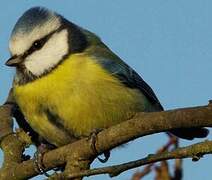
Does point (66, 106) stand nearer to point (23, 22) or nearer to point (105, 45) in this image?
point (23, 22)

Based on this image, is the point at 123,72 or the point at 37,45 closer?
the point at 37,45

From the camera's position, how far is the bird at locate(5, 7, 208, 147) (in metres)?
3.86

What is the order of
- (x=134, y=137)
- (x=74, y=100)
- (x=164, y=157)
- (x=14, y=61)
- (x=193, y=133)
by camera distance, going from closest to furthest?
(x=164, y=157) → (x=134, y=137) → (x=74, y=100) → (x=14, y=61) → (x=193, y=133)

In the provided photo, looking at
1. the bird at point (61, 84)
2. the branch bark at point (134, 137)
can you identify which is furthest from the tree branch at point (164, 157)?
the bird at point (61, 84)

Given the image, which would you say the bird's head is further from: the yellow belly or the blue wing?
the blue wing

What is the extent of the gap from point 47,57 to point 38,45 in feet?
0.38

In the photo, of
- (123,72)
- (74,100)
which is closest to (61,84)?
(74,100)

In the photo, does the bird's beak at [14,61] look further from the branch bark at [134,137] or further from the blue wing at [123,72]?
the branch bark at [134,137]

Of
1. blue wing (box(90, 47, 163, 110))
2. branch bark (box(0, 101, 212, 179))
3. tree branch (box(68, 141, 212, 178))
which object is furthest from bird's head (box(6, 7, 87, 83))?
tree branch (box(68, 141, 212, 178))

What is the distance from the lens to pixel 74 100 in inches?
150

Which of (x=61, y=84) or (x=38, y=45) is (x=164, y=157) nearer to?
(x=61, y=84)

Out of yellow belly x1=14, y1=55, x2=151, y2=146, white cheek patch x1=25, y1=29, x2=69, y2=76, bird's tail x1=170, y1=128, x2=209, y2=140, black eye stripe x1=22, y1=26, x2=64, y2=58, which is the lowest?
bird's tail x1=170, y1=128, x2=209, y2=140

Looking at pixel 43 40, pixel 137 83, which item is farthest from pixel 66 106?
pixel 137 83

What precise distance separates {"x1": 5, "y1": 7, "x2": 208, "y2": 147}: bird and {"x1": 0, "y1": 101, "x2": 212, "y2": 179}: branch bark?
1.86 feet
